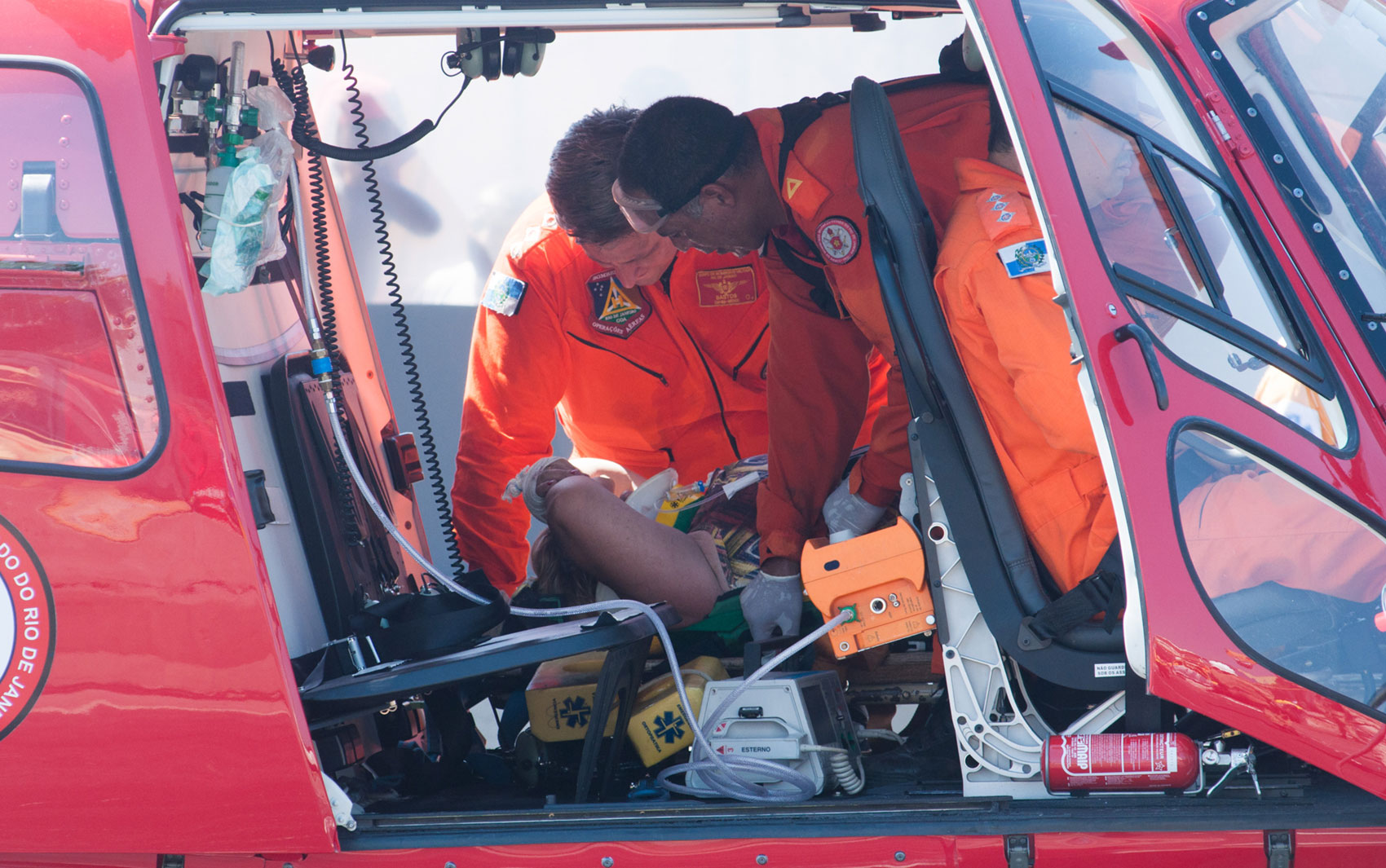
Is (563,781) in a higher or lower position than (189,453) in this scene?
lower

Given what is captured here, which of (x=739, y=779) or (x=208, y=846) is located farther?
(x=739, y=779)

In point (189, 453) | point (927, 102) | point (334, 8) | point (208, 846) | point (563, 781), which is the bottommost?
point (563, 781)

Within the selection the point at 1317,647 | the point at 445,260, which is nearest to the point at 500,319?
the point at 445,260

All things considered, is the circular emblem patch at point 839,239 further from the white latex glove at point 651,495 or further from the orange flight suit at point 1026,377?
the white latex glove at point 651,495

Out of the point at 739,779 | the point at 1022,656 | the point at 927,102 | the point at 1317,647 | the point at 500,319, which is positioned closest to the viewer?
the point at 1317,647

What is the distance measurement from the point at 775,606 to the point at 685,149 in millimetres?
1098

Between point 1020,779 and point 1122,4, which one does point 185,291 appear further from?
point 1122,4

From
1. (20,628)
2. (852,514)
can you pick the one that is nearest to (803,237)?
(852,514)

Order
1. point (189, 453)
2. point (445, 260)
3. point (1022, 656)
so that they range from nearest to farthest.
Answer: point (189, 453)
point (1022, 656)
point (445, 260)

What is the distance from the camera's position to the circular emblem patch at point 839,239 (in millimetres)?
2418

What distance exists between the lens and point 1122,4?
2.24m

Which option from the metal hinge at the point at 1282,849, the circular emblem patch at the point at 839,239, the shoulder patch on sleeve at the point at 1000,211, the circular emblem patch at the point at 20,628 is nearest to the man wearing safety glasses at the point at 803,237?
the circular emblem patch at the point at 839,239

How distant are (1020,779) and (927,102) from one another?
1.39 meters

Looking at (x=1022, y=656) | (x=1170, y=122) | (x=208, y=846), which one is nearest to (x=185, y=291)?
(x=208, y=846)
